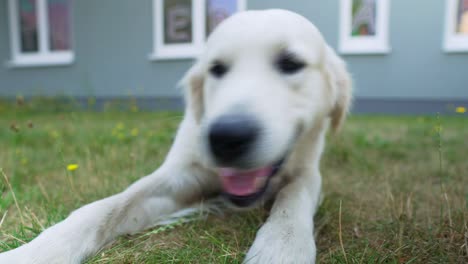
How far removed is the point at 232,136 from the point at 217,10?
8593 mm

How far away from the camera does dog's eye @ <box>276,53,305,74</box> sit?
1.79 m

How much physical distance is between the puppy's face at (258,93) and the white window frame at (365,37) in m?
7.17

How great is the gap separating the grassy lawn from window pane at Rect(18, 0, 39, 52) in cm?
728

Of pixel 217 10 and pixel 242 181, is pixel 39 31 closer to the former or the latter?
pixel 217 10

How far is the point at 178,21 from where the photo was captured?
9773mm

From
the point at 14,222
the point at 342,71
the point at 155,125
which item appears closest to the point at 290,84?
the point at 342,71

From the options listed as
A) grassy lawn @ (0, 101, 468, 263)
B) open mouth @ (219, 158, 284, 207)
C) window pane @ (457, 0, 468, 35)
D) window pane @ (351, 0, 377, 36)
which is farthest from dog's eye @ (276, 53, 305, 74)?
window pane @ (457, 0, 468, 35)

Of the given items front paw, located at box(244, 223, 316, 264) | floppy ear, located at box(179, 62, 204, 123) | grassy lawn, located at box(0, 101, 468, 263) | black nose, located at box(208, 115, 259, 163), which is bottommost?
grassy lawn, located at box(0, 101, 468, 263)

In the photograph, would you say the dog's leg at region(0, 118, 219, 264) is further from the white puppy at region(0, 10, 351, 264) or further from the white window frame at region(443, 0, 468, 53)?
the white window frame at region(443, 0, 468, 53)

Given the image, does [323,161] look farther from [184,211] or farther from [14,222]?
[14,222]

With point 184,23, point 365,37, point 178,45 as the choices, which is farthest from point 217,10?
point 365,37

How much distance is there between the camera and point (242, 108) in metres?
1.49

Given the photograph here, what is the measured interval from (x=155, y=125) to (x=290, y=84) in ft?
13.0

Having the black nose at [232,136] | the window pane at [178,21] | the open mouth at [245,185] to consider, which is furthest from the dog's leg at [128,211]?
the window pane at [178,21]
